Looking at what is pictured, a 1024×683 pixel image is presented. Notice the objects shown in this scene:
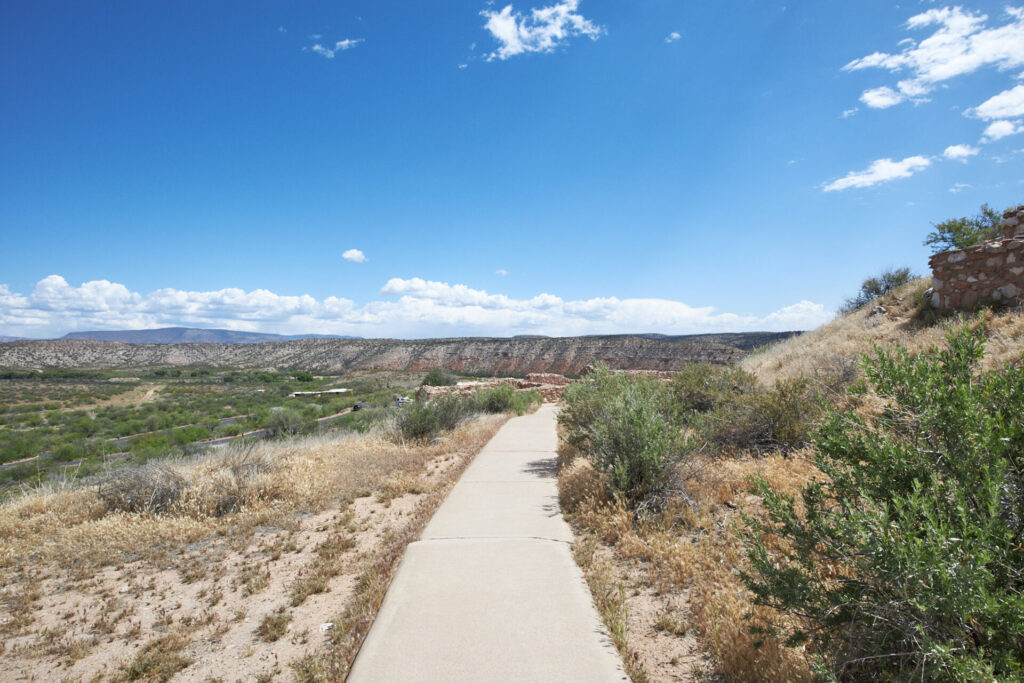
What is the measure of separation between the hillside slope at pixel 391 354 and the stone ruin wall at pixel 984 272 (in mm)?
23831

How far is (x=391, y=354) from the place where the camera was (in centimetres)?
A: 6444

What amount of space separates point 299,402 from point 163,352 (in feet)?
208

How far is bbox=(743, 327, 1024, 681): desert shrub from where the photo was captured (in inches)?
72.7

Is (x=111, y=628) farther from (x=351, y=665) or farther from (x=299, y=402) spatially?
(x=299, y=402)

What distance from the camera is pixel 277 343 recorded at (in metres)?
85.8

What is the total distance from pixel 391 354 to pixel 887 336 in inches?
2309

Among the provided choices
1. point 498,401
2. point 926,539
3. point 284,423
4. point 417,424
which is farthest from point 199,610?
point 284,423

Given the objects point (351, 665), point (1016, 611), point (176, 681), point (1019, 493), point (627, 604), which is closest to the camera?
point (1016, 611)

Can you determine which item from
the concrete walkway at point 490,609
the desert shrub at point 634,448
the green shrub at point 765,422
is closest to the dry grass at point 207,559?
the concrete walkway at point 490,609

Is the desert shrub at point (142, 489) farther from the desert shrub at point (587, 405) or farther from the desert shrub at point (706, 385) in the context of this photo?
the desert shrub at point (706, 385)

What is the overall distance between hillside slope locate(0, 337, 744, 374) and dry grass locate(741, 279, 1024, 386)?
20367 millimetres

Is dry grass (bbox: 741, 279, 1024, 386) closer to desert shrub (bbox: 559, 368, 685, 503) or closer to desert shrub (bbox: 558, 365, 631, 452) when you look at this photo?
desert shrub (bbox: 559, 368, 685, 503)

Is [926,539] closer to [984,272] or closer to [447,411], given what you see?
[984,272]

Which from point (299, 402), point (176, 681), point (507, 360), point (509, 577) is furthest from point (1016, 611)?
point (507, 360)
